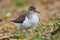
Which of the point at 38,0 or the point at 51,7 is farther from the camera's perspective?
the point at 38,0

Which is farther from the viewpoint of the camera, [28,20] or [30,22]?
[28,20]

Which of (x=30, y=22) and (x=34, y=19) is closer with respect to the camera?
(x=30, y=22)

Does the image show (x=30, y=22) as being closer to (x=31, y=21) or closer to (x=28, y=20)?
(x=31, y=21)

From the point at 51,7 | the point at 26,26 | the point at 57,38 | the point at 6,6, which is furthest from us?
the point at 6,6

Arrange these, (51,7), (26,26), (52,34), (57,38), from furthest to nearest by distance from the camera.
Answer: (51,7), (26,26), (52,34), (57,38)

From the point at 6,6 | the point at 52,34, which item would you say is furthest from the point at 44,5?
the point at 52,34

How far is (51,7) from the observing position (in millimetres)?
15188

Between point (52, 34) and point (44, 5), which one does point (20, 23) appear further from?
point (44, 5)

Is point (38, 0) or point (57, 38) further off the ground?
point (38, 0)

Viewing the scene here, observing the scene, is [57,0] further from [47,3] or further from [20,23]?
[20,23]

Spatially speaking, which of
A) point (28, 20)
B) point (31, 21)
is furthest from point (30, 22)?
point (28, 20)

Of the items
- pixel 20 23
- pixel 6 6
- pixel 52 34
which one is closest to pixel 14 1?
pixel 6 6

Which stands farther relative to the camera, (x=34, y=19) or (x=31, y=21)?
(x=34, y=19)

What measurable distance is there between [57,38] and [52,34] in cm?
50
